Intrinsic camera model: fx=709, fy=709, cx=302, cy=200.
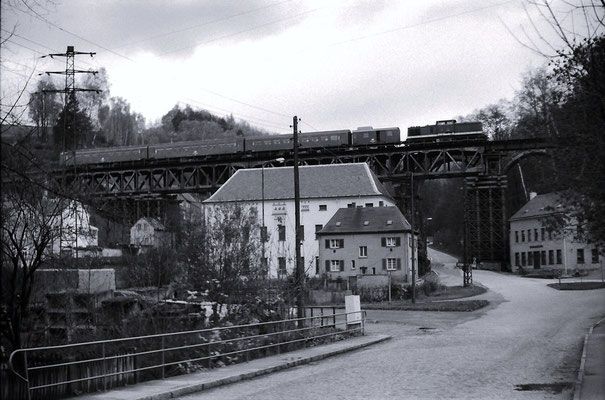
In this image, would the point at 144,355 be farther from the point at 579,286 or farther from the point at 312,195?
the point at 312,195

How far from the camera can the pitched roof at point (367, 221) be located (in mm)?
71062

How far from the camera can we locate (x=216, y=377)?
644 inches

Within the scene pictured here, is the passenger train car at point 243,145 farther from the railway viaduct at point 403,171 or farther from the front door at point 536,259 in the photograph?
the front door at point 536,259

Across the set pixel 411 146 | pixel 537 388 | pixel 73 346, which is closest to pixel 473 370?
pixel 537 388

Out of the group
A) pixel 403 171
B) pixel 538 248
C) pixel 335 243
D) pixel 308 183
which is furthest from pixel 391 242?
pixel 538 248

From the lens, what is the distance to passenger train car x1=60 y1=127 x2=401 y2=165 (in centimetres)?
7888

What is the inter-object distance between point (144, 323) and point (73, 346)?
5.44 meters

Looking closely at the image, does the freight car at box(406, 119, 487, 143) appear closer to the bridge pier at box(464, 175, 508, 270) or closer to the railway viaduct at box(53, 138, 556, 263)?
the railway viaduct at box(53, 138, 556, 263)

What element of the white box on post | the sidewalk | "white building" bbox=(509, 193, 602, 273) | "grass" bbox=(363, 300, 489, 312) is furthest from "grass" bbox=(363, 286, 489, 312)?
the sidewalk

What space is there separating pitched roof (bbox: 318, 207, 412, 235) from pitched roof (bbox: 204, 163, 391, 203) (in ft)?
19.4

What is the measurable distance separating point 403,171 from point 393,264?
1307 centimetres

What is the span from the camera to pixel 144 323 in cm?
1839

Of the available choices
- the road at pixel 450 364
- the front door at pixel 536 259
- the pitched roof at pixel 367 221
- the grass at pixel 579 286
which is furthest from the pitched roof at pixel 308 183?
the road at pixel 450 364

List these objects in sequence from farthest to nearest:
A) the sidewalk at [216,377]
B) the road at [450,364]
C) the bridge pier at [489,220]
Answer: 1. the bridge pier at [489,220]
2. the road at [450,364]
3. the sidewalk at [216,377]
